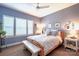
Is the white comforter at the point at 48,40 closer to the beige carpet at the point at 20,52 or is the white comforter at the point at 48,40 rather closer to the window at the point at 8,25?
the beige carpet at the point at 20,52

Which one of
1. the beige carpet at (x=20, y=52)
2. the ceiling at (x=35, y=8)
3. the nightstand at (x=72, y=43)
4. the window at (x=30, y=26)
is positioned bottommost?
the beige carpet at (x=20, y=52)

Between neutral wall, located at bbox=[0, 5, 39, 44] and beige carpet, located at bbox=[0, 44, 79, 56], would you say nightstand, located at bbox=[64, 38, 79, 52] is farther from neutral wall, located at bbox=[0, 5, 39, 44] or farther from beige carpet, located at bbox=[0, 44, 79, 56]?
neutral wall, located at bbox=[0, 5, 39, 44]

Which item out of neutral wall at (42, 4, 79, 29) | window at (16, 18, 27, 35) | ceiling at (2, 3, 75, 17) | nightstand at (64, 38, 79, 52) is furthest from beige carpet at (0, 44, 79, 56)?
ceiling at (2, 3, 75, 17)

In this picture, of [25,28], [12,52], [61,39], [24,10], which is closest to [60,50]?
[61,39]

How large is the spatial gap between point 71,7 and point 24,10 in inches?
47.1

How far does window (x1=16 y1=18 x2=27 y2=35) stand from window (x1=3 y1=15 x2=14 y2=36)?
120 millimetres

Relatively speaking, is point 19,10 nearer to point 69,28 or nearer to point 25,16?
point 25,16

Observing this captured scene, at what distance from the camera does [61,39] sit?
207cm

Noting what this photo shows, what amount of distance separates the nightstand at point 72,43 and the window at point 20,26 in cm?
115

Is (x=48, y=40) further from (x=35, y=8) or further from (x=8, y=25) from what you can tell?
(x=8, y=25)

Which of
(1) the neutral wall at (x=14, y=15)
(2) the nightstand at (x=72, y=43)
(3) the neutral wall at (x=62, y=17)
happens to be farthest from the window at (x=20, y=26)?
(2) the nightstand at (x=72, y=43)

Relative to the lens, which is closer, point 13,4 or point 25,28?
point 13,4

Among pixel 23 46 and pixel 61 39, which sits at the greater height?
pixel 61 39

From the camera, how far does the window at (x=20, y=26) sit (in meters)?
1.93
